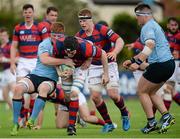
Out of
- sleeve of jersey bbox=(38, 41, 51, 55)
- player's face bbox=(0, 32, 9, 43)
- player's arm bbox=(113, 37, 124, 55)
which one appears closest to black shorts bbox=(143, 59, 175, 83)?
player's arm bbox=(113, 37, 124, 55)

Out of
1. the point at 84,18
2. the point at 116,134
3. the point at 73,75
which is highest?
the point at 84,18

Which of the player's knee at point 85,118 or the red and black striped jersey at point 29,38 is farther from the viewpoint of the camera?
the red and black striped jersey at point 29,38

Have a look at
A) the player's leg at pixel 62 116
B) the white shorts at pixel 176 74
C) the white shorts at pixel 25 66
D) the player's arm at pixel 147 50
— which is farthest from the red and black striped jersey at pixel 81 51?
the white shorts at pixel 176 74

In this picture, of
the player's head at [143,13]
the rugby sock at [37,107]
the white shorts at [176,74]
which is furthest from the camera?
the white shorts at [176,74]

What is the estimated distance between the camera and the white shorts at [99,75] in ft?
48.4

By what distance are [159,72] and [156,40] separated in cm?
56

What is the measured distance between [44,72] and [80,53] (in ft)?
3.35

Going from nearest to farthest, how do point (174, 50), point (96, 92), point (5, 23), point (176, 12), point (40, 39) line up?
point (96, 92) < point (40, 39) < point (174, 50) < point (5, 23) < point (176, 12)

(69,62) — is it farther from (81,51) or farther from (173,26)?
(173,26)

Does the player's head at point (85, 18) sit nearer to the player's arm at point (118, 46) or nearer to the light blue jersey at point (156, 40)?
the player's arm at point (118, 46)

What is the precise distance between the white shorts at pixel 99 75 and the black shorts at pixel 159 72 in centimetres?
95

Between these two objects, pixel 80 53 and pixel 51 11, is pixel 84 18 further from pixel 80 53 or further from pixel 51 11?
pixel 51 11

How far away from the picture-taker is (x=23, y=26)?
55.7ft

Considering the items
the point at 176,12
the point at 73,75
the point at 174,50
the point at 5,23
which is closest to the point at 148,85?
the point at 73,75
